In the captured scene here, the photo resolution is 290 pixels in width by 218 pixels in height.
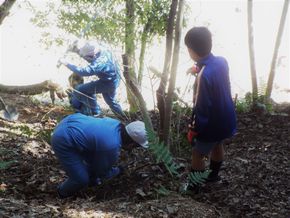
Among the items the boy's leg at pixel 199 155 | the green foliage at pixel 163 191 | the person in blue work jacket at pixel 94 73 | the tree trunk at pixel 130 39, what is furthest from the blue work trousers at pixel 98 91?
the green foliage at pixel 163 191

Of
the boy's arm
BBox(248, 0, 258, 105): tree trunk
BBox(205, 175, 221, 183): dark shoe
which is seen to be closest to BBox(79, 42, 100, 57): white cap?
the boy's arm

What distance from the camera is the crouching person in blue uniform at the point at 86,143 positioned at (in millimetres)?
4391

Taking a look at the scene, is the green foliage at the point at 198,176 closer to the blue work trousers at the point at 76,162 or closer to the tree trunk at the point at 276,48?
the blue work trousers at the point at 76,162

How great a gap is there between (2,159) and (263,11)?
1877 cm

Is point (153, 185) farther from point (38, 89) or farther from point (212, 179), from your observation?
point (38, 89)

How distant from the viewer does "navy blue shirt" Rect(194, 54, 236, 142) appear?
13.5 ft

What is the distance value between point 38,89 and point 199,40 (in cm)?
564

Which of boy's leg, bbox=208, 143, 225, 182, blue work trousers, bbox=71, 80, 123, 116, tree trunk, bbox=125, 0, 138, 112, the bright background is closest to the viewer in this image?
boy's leg, bbox=208, 143, 225, 182

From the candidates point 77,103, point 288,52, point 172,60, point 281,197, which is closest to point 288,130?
point 281,197

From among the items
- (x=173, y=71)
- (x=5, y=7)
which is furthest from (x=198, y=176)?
(x=5, y=7)

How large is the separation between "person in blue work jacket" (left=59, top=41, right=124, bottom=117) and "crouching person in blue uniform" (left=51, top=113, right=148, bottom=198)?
2.50 metres

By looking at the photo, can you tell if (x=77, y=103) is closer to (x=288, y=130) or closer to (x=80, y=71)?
(x=80, y=71)

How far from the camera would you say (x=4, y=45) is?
21141 mm

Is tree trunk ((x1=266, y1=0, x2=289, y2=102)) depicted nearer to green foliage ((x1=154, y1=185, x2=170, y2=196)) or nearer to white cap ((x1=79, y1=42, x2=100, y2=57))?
white cap ((x1=79, y1=42, x2=100, y2=57))
